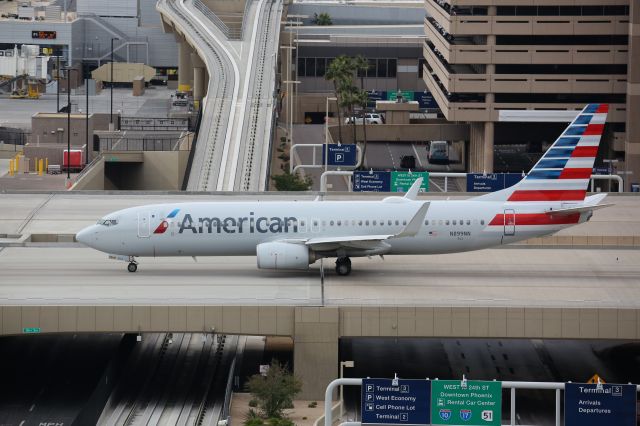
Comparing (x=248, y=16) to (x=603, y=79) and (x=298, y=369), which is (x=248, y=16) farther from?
(x=298, y=369)

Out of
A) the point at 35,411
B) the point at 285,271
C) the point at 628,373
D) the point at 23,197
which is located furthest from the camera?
the point at 23,197

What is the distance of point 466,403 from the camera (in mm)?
53312

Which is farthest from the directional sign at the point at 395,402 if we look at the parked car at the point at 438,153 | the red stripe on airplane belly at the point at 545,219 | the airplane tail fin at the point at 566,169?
the parked car at the point at 438,153

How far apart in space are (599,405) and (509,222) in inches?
976

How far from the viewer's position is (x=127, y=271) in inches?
3081

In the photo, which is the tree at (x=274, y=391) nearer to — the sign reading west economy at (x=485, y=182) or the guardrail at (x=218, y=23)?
the sign reading west economy at (x=485, y=182)

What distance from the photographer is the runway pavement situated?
231 feet

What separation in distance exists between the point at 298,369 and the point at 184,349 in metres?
11.6

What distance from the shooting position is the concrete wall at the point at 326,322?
68125 mm

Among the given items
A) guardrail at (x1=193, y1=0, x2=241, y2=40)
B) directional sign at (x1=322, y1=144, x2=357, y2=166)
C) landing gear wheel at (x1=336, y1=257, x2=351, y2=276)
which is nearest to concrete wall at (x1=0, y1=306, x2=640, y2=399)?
landing gear wheel at (x1=336, y1=257, x2=351, y2=276)

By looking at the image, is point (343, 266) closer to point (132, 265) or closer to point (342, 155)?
point (132, 265)

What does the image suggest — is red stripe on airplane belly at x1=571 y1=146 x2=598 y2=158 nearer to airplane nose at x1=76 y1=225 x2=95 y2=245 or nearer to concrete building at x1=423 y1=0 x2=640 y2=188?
airplane nose at x1=76 y1=225 x2=95 y2=245

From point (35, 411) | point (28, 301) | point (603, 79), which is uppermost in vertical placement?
point (603, 79)

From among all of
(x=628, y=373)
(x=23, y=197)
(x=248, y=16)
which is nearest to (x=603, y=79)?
(x=248, y=16)
